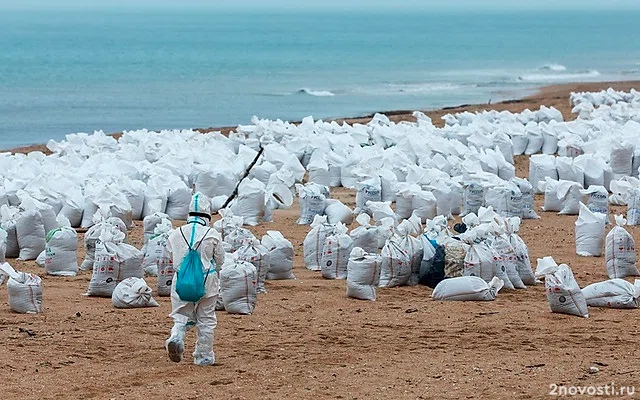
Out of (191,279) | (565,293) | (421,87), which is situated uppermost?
(421,87)

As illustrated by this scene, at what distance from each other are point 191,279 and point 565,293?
3.02 metres

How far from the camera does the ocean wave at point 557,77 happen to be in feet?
173

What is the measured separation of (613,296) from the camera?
9156 millimetres

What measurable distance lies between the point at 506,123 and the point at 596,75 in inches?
1425

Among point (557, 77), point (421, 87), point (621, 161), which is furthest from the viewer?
point (557, 77)

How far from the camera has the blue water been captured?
37.1 metres

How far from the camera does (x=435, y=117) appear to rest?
24.8m

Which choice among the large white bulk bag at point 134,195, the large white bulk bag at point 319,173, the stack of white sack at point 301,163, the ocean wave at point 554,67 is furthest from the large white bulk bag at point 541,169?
the ocean wave at point 554,67

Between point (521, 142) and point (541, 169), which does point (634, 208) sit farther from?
point (521, 142)

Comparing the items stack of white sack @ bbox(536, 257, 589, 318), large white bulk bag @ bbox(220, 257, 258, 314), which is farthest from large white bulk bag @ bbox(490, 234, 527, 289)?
large white bulk bag @ bbox(220, 257, 258, 314)

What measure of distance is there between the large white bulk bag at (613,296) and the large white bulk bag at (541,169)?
600 centimetres

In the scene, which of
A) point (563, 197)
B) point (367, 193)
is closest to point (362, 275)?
point (367, 193)

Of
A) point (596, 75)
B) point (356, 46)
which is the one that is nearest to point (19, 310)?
point (596, 75)

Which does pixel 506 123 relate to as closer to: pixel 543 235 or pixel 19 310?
pixel 543 235
